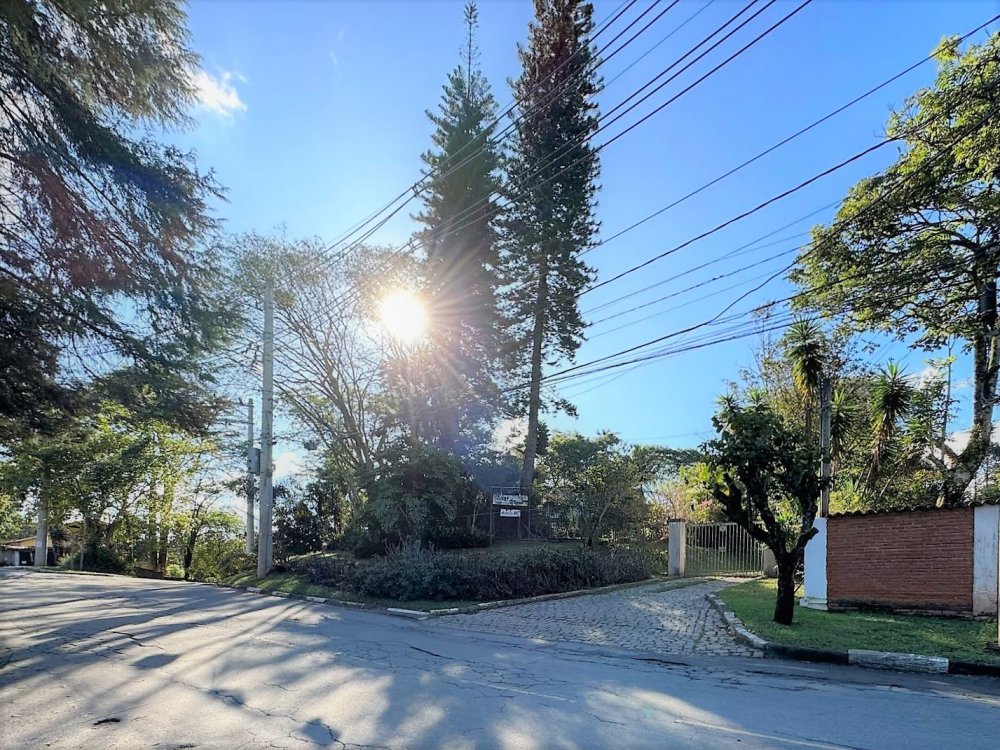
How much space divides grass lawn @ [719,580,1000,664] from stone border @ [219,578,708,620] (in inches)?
205

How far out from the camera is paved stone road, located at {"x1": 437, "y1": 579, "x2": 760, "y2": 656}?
31.3 feet

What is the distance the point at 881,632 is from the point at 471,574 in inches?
354

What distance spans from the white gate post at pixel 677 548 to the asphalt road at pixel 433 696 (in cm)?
1219

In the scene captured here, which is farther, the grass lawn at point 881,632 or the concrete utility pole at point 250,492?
the concrete utility pole at point 250,492

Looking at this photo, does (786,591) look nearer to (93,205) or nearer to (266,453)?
(93,205)

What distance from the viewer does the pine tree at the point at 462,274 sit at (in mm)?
26922

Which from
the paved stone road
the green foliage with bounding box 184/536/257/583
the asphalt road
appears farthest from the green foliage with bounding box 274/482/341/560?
the asphalt road

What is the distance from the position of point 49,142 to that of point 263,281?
1437 centimetres

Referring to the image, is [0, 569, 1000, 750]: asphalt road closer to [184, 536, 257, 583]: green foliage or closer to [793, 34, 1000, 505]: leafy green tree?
[793, 34, 1000, 505]: leafy green tree

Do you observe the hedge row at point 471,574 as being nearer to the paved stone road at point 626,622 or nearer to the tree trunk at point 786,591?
the paved stone road at point 626,622

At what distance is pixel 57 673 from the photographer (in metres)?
6.75

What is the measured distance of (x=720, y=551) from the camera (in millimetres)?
21000

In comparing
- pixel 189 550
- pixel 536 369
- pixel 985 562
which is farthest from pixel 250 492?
pixel 985 562

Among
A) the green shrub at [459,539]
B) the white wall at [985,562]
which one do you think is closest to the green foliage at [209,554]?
the green shrub at [459,539]
